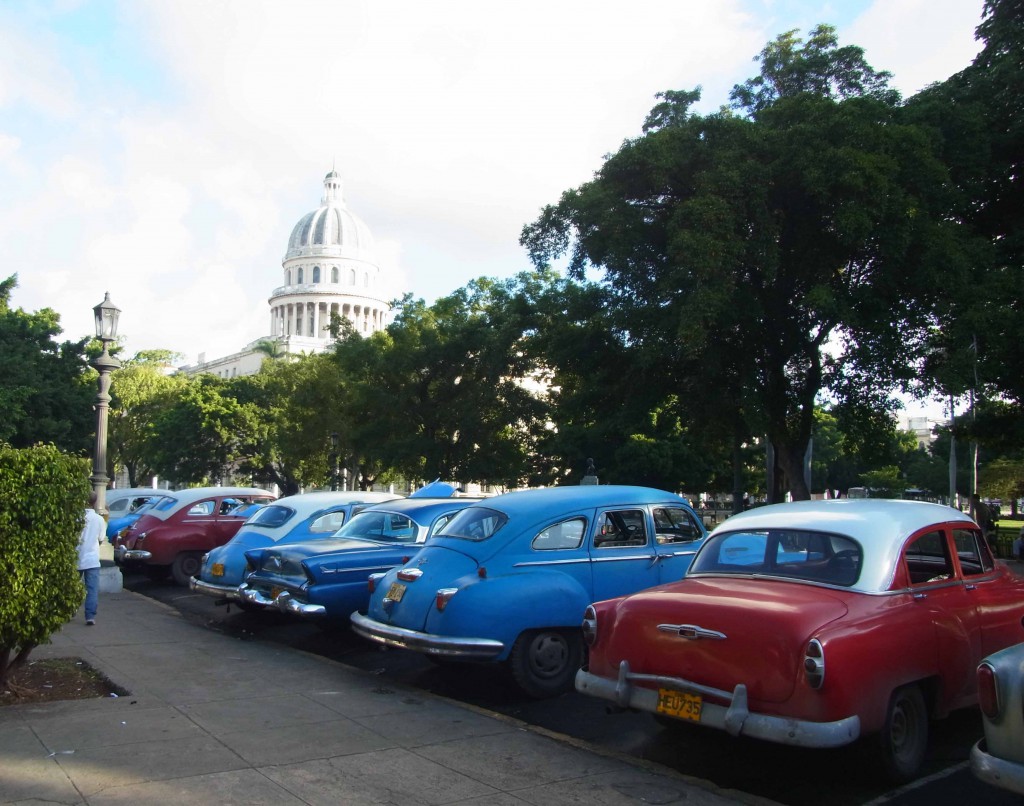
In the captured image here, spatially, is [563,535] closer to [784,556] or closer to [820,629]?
[784,556]

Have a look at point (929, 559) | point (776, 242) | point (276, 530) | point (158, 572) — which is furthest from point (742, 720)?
point (776, 242)

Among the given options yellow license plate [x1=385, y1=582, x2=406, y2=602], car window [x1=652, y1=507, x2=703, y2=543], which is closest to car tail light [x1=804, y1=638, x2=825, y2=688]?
car window [x1=652, y1=507, x2=703, y2=543]

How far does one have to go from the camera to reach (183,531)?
56.0 ft

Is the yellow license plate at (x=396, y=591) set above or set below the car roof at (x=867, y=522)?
below

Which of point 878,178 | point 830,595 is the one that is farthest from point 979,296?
point 830,595

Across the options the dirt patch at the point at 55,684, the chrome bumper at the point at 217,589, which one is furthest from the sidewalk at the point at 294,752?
the chrome bumper at the point at 217,589

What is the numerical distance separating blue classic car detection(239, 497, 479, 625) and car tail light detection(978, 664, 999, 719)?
6.98 meters

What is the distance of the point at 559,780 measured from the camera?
236 inches

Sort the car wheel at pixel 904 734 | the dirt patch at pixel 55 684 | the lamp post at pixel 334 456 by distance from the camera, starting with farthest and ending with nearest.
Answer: the lamp post at pixel 334 456
the dirt patch at pixel 55 684
the car wheel at pixel 904 734

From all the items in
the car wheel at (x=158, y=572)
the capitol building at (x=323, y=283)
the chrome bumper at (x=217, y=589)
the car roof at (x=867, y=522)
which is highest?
the capitol building at (x=323, y=283)

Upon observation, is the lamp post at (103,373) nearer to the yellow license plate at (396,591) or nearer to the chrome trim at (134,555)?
the chrome trim at (134,555)

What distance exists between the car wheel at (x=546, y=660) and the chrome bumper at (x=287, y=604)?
2973 mm

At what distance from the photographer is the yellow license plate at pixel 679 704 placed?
5965mm

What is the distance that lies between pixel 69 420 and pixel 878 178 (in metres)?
29.2
